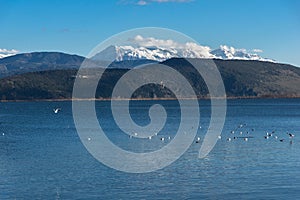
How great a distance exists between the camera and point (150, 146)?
2653 inches

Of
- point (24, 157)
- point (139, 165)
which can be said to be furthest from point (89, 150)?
point (139, 165)

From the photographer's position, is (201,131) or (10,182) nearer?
(10,182)

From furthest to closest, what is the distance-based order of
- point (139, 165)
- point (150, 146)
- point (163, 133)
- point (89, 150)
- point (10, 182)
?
point (163, 133) < point (150, 146) < point (89, 150) < point (139, 165) < point (10, 182)

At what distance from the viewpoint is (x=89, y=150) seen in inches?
2470

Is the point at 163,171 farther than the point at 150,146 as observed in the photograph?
No

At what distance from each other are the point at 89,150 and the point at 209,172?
19711mm

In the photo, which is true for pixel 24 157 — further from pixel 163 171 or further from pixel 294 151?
pixel 294 151

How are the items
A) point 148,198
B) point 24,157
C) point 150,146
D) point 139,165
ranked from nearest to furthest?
point 148,198 → point 139,165 → point 24,157 → point 150,146

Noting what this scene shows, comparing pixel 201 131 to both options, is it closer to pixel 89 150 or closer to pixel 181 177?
pixel 89 150

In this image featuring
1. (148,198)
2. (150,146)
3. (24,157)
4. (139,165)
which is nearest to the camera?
(148,198)

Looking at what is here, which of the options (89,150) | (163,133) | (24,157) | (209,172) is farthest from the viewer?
(163,133)

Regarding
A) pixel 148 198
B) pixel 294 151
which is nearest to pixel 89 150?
pixel 294 151

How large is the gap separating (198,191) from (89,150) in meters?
25.6

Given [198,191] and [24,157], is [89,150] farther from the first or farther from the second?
[198,191]
